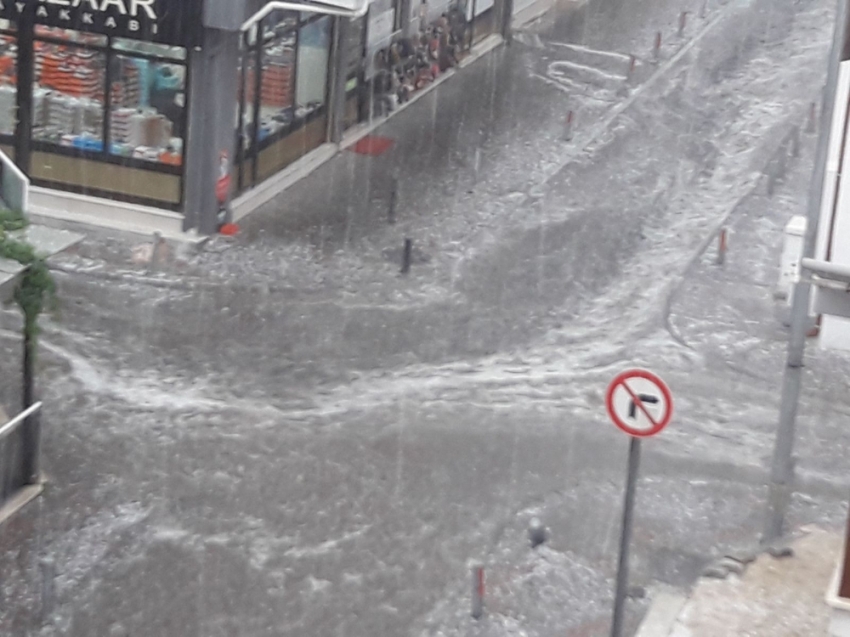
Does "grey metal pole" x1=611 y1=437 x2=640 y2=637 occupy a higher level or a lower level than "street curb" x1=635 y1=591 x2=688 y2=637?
higher

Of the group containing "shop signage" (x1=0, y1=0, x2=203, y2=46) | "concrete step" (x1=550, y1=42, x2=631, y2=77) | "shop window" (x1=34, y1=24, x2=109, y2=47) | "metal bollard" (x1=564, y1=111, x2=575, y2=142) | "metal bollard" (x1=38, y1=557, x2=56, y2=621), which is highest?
"concrete step" (x1=550, y1=42, x2=631, y2=77)

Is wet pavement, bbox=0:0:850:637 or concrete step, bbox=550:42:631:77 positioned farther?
concrete step, bbox=550:42:631:77

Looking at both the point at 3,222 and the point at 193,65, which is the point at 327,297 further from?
the point at 3,222

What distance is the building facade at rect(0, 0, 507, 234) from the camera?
19.1m

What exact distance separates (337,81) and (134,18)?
500 centimetres

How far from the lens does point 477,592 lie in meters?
12.1

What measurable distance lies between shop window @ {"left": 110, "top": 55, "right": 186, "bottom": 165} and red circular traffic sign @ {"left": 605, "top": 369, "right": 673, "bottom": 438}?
11054mm

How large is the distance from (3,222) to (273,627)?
4.02 metres

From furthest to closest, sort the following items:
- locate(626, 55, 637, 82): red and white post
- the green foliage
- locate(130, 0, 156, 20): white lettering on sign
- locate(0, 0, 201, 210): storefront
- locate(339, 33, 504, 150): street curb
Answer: locate(626, 55, 637, 82): red and white post < locate(339, 33, 504, 150): street curb < locate(0, 0, 201, 210): storefront < locate(130, 0, 156, 20): white lettering on sign < the green foliage

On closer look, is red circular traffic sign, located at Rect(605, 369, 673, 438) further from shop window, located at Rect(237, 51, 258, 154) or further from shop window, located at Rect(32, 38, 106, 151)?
shop window, located at Rect(32, 38, 106, 151)

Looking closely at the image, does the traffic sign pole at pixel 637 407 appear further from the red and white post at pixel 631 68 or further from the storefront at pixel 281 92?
the red and white post at pixel 631 68

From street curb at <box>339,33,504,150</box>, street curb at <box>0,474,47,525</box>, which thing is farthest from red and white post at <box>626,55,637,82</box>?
street curb at <box>0,474,47,525</box>

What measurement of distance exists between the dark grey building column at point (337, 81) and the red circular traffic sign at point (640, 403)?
14000mm

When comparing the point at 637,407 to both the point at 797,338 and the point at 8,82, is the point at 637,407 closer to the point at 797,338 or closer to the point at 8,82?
the point at 797,338
